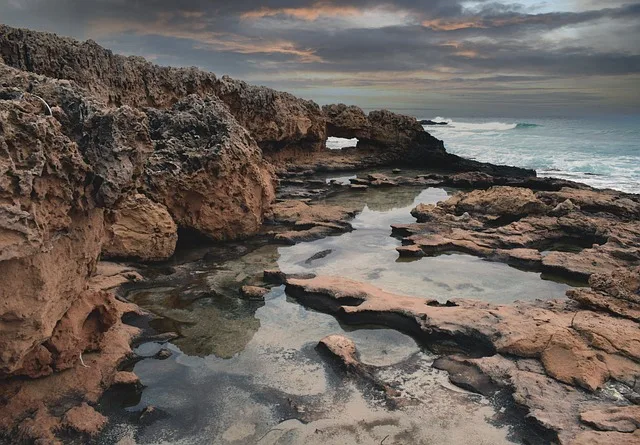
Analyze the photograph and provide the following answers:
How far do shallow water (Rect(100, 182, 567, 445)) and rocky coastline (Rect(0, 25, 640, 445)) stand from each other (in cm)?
25

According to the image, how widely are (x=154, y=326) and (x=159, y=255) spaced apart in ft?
7.81

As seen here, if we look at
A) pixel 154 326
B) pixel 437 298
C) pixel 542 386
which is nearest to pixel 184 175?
pixel 154 326

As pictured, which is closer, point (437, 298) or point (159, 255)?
point (437, 298)

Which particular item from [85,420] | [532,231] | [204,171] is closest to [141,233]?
[204,171]

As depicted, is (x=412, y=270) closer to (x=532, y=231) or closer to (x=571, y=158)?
(x=532, y=231)

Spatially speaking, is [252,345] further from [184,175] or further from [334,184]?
[334,184]

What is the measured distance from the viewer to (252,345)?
539 centimetres

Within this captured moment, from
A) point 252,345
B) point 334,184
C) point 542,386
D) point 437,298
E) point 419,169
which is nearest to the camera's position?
point 542,386

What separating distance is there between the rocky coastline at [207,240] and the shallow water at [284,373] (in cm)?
25

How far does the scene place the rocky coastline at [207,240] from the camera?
12.1 feet

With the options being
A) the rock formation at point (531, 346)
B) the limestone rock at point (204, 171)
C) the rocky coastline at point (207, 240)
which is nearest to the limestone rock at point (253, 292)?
the rocky coastline at point (207, 240)

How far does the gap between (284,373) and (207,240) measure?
490 centimetres

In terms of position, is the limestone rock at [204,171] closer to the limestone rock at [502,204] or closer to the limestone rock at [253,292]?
the limestone rock at [253,292]

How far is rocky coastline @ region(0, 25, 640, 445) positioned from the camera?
12.1ft
